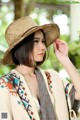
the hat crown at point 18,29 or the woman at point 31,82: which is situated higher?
the hat crown at point 18,29

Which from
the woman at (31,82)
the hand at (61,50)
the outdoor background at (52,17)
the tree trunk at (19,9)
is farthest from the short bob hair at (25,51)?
the tree trunk at (19,9)

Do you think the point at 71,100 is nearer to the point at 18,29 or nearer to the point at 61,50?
the point at 61,50

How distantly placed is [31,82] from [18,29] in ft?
0.83

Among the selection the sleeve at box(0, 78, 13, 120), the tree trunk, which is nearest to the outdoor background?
the tree trunk

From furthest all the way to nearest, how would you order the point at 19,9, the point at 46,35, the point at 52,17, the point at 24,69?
1. the point at 52,17
2. the point at 19,9
3. the point at 46,35
4. the point at 24,69

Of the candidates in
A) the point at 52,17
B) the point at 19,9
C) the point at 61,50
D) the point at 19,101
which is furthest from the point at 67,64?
the point at 52,17

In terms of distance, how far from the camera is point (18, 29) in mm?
1843

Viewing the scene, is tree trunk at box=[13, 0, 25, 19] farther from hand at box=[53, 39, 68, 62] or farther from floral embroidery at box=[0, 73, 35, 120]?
floral embroidery at box=[0, 73, 35, 120]

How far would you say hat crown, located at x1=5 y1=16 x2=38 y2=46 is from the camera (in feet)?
6.00

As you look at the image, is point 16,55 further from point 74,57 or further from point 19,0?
point 19,0

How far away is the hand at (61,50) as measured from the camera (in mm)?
1881

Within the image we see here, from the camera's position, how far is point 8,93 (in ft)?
5.73

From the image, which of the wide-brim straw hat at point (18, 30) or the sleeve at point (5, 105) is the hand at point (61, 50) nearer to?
the wide-brim straw hat at point (18, 30)

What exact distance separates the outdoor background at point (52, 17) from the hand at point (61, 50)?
0.51 meters
